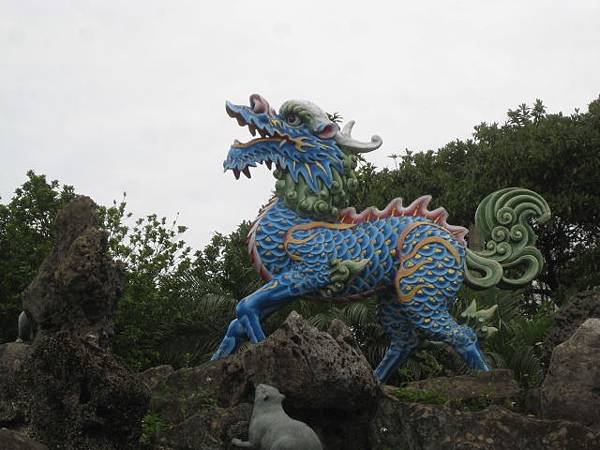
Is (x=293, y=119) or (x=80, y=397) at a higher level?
(x=293, y=119)

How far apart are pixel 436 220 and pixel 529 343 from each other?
3601 millimetres

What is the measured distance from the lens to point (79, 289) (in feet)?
22.4

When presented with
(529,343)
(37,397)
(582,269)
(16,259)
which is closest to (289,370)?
(37,397)

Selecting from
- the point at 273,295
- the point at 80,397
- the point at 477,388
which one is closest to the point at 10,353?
the point at 273,295

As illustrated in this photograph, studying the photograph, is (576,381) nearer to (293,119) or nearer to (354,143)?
(354,143)

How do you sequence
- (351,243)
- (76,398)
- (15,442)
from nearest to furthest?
(15,442), (76,398), (351,243)

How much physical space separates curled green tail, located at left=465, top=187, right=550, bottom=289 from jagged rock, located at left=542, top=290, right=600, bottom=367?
96cm

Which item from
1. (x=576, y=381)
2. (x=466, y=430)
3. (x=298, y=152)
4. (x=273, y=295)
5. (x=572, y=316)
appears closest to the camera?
(x=576, y=381)

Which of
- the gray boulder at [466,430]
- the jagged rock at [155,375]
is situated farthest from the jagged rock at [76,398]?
the gray boulder at [466,430]

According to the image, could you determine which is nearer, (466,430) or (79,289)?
(466,430)

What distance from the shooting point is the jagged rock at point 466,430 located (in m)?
5.68

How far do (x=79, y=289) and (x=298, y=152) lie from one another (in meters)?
2.81

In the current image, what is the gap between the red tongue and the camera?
868 cm

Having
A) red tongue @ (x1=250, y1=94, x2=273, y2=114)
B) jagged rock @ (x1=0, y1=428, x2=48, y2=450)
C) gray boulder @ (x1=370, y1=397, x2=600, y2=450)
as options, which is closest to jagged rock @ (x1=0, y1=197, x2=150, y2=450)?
jagged rock @ (x1=0, y1=428, x2=48, y2=450)
